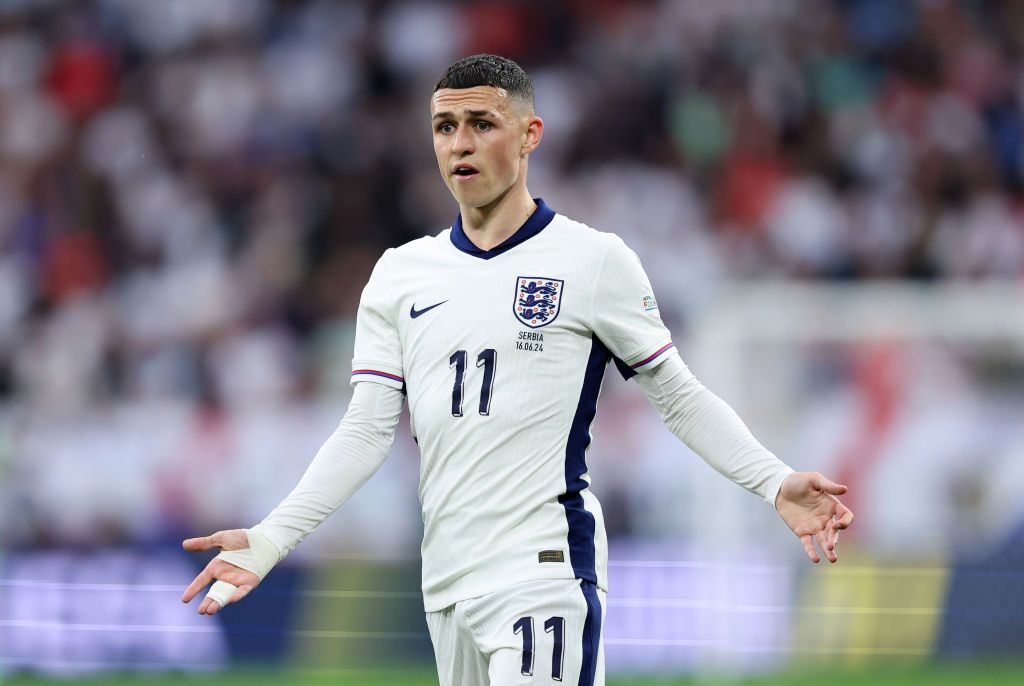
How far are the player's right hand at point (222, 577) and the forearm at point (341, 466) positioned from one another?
107 mm

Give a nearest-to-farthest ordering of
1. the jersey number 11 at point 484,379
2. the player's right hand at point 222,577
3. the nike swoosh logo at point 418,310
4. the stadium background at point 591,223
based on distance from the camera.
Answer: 1. the player's right hand at point 222,577
2. the jersey number 11 at point 484,379
3. the nike swoosh logo at point 418,310
4. the stadium background at point 591,223

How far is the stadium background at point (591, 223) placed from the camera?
28.2 feet

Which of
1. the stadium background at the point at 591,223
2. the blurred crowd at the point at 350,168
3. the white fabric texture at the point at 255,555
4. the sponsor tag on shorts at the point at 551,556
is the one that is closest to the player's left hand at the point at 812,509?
the sponsor tag on shorts at the point at 551,556

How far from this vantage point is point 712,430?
4.40m

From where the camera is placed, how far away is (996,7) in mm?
15195

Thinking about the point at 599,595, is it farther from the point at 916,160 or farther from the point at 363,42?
the point at 363,42

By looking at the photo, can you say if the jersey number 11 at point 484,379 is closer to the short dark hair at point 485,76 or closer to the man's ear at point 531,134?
the man's ear at point 531,134

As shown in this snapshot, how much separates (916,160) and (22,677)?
8510mm

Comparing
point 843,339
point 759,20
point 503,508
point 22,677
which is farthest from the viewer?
point 759,20

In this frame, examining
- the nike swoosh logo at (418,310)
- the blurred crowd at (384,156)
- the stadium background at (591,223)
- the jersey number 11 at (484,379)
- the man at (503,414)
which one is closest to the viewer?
the man at (503,414)

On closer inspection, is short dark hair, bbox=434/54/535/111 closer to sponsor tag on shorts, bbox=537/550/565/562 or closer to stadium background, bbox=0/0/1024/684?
sponsor tag on shorts, bbox=537/550/565/562

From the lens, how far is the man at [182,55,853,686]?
4.20 m

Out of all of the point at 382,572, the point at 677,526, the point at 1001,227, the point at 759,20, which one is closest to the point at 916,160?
the point at 1001,227

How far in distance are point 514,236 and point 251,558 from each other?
106cm
